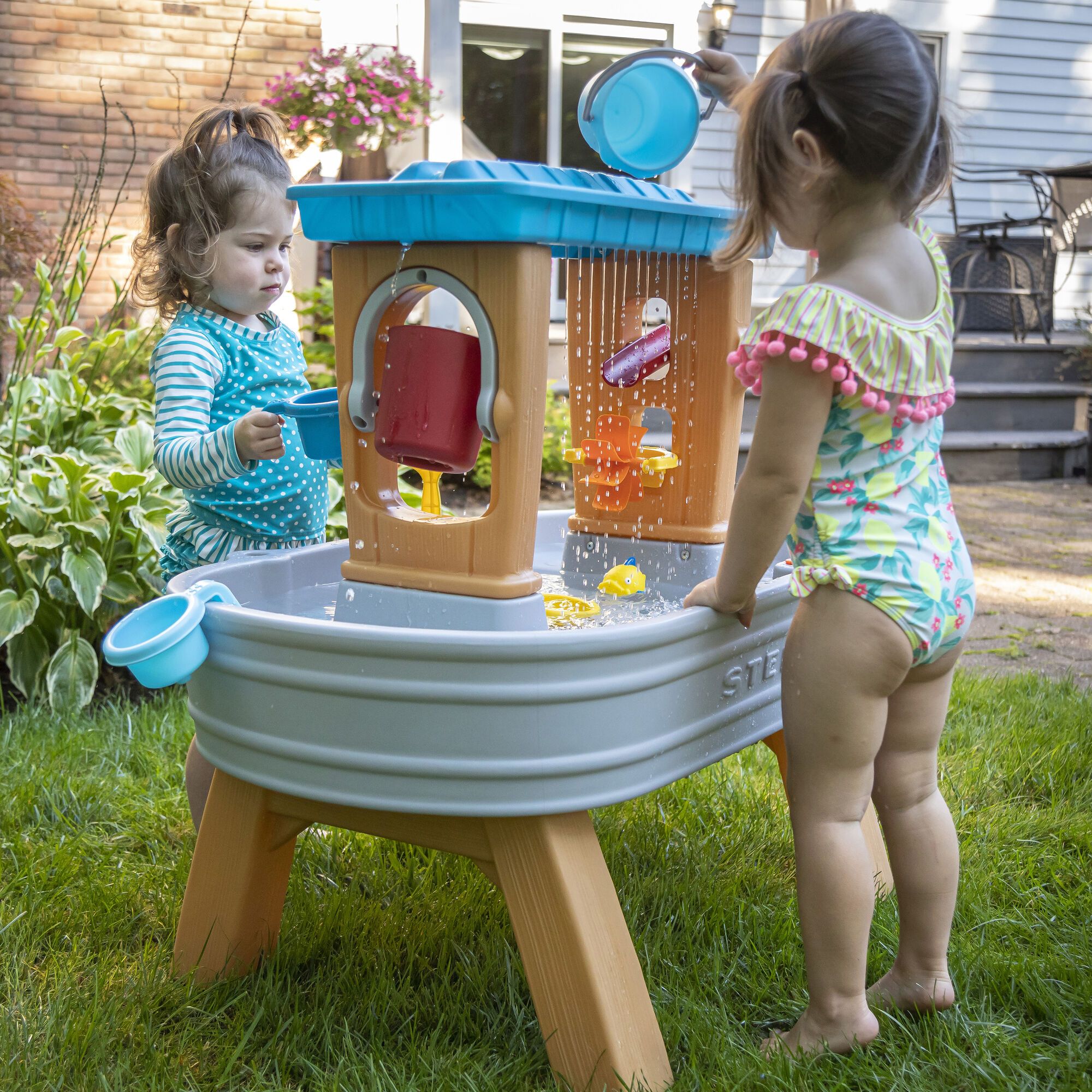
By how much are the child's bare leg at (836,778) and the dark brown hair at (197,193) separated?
111 cm

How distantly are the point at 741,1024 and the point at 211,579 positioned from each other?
0.92 m

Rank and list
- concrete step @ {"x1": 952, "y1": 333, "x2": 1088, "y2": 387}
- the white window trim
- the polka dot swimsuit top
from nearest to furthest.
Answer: the polka dot swimsuit top
concrete step @ {"x1": 952, "y1": 333, "x2": 1088, "y2": 387}
the white window trim

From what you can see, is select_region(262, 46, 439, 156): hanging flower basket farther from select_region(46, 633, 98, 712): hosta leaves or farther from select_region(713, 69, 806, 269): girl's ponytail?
select_region(713, 69, 806, 269): girl's ponytail

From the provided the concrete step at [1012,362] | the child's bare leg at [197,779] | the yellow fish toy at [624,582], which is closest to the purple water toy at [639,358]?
the yellow fish toy at [624,582]

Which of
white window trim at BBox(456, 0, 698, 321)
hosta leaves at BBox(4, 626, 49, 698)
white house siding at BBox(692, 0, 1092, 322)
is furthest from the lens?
white house siding at BBox(692, 0, 1092, 322)

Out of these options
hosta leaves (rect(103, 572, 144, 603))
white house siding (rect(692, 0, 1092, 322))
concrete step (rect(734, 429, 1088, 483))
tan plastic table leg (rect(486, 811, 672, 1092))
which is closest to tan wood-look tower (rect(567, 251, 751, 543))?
tan plastic table leg (rect(486, 811, 672, 1092))

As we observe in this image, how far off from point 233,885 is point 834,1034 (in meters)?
0.79

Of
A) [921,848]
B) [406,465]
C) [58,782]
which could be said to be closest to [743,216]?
[406,465]

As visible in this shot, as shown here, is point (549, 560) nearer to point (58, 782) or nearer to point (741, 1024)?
point (741, 1024)

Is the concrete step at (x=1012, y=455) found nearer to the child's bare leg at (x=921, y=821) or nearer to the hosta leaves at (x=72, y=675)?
the hosta leaves at (x=72, y=675)

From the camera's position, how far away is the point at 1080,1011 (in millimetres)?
1502

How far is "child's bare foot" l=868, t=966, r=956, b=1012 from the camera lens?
1490mm

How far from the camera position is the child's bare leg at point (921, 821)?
1455 mm

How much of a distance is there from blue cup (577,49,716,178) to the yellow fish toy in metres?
0.61
